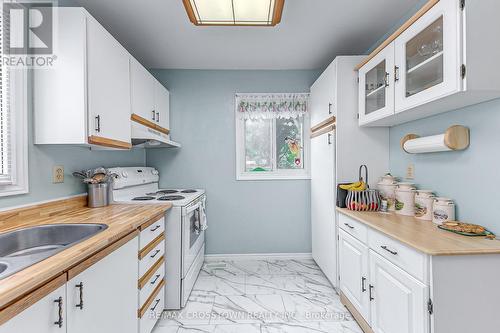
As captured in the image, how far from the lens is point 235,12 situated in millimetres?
1736

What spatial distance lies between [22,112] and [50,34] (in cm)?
51

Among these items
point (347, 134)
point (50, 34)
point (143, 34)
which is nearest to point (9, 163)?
point (50, 34)

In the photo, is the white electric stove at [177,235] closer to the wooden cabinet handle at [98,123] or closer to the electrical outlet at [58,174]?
the electrical outlet at [58,174]

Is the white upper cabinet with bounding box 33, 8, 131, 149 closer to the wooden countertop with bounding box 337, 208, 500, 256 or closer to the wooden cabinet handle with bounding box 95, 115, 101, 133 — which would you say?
the wooden cabinet handle with bounding box 95, 115, 101, 133

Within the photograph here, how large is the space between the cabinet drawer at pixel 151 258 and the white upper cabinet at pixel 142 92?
1190 mm

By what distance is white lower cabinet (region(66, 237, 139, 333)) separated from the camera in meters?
0.99

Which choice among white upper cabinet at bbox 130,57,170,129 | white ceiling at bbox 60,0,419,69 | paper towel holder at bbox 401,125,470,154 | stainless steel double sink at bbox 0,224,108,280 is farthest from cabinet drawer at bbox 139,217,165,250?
paper towel holder at bbox 401,125,470,154

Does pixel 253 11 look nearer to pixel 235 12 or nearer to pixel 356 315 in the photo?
pixel 235 12

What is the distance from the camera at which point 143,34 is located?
2389mm

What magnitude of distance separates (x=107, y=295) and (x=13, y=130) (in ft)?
3.58

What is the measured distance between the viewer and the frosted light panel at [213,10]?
163cm

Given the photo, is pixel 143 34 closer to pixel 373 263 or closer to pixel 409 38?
pixel 409 38

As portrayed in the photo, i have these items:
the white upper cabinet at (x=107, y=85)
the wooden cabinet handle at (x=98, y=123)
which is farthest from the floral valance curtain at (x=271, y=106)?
the wooden cabinet handle at (x=98, y=123)

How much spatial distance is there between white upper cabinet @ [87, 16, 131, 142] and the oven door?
837mm
